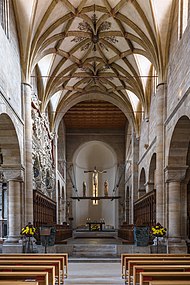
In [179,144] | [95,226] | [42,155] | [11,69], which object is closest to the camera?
[11,69]

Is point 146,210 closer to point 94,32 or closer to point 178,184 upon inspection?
point 178,184

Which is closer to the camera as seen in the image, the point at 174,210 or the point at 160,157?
the point at 174,210

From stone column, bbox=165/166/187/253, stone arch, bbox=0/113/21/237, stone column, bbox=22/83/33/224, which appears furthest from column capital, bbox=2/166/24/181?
stone column, bbox=165/166/187/253

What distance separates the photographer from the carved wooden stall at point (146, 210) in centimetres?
2353

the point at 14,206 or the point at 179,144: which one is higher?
the point at 179,144

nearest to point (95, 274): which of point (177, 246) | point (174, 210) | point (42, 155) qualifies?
point (177, 246)

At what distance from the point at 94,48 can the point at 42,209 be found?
10.3 metres

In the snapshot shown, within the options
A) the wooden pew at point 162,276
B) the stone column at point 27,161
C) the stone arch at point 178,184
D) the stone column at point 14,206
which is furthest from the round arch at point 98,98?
the wooden pew at point 162,276

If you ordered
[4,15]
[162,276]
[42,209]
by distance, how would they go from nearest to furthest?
[162,276]
[4,15]
[42,209]

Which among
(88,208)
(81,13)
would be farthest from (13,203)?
(88,208)

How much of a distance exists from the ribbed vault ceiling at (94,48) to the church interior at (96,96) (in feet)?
0.20

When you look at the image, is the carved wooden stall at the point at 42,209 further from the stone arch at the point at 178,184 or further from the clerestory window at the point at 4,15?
the clerestory window at the point at 4,15

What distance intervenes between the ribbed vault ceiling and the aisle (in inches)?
379

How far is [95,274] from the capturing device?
13.2m
